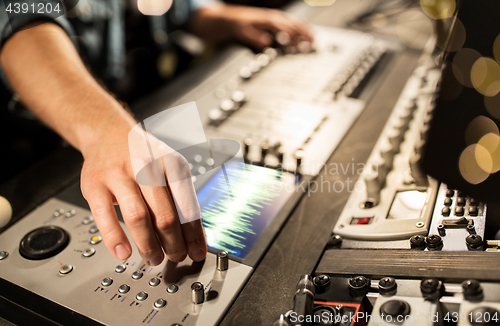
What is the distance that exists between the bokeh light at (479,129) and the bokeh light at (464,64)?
0.19ft

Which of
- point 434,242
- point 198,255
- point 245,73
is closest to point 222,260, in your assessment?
point 198,255

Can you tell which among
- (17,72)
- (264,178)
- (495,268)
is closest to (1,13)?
(17,72)

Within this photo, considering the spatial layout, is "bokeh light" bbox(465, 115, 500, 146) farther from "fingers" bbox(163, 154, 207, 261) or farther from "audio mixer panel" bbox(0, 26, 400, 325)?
"fingers" bbox(163, 154, 207, 261)

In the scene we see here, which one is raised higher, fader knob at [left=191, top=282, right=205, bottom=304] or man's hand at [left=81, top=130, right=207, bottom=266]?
man's hand at [left=81, top=130, right=207, bottom=266]

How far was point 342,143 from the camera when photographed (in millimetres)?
979

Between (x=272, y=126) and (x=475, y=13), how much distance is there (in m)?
0.54

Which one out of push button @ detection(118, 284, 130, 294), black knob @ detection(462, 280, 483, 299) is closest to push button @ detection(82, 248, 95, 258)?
push button @ detection(118, 284, 130, 294)

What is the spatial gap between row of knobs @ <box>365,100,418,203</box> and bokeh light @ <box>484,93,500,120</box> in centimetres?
26

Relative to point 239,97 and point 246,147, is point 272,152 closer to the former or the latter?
point 246,147

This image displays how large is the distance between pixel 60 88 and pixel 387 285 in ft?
2.47

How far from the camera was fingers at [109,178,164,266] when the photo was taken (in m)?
0.58

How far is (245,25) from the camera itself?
5.11ft

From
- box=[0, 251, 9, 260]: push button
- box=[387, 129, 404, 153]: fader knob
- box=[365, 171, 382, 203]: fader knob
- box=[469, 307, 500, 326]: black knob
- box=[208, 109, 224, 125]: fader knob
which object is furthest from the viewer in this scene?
box=[208, 109, 224, 125]: fader knob

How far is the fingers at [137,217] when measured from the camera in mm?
580
